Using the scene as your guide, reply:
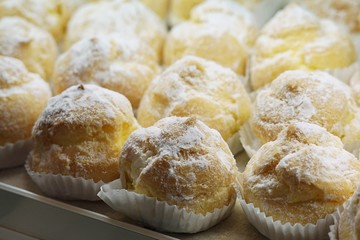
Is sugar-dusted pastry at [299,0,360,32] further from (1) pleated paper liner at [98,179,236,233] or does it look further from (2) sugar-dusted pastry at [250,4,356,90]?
(1) pleated paper liner at [98,179,236,233]

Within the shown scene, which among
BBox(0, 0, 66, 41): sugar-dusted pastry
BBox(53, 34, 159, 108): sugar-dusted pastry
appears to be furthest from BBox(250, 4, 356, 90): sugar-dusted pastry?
BBox(0, 0, 66, 41): sugar-dusted pastry

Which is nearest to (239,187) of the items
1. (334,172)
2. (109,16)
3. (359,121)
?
(334,172)

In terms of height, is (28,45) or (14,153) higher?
Result: (28,45)

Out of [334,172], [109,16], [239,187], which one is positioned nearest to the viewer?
[334,172]

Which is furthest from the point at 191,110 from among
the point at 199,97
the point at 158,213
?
the point at 158,213

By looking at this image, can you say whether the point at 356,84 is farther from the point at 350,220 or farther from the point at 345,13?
the point at 350,220

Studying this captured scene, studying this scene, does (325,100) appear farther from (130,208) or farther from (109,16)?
(109,16)

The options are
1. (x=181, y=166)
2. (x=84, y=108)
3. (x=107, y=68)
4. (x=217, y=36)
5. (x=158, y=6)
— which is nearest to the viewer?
(x=181, y=166)

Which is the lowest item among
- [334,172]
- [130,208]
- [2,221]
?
[2,221]
